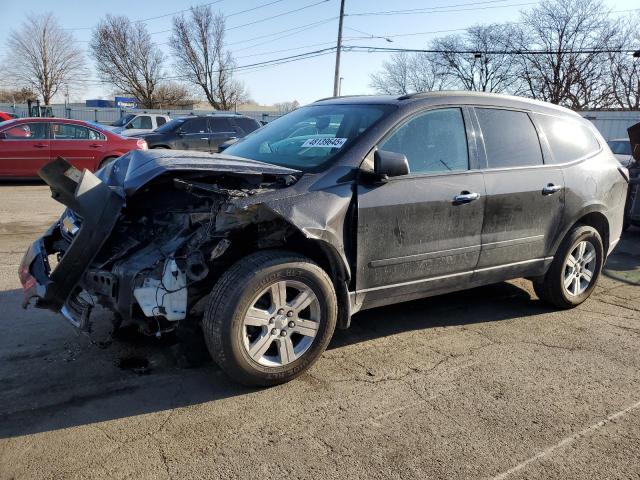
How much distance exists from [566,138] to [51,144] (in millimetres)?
10803

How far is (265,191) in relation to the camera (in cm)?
316

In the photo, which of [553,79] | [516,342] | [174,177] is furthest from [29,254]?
[553,79]

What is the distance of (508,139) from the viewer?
13.9ft

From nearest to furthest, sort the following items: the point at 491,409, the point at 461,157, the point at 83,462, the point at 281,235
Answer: the point at 83,462 < the point at 491,409 < the point at 281,235 < the point at 461,157

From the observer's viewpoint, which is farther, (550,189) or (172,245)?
(550,189)

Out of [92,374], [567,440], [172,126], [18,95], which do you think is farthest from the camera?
[18,95]

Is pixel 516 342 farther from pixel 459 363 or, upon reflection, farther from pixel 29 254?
pixel 29 254

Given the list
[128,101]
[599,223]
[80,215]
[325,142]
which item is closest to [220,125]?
[599,223]

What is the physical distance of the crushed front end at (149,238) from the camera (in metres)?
3.04

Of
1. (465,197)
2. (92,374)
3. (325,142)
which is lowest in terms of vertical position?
(92,374)

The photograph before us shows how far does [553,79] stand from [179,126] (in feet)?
134

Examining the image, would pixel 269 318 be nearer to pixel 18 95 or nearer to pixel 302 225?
pixel 302 225

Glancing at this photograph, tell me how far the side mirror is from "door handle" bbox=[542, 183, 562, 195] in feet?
5.21

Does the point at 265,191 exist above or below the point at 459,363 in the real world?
above
